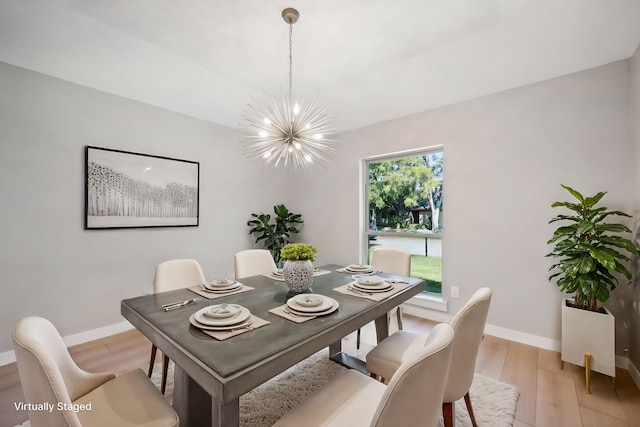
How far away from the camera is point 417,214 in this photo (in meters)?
3.48

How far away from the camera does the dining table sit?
935 millimetres

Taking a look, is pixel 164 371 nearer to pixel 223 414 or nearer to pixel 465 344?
pixel 223 414

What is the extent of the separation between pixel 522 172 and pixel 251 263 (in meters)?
2.85

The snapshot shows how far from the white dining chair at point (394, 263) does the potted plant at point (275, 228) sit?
1.72 m

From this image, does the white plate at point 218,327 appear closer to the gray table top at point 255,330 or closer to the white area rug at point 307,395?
the gray table top at point 255,330

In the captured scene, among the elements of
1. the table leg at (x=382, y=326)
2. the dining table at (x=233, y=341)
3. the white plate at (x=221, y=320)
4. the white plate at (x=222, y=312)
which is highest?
the white plate at (x=222, y=312)

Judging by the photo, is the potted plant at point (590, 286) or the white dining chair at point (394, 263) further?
the white dining chair at point (394, 263)

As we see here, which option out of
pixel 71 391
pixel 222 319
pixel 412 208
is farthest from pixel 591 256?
pixel 71 391

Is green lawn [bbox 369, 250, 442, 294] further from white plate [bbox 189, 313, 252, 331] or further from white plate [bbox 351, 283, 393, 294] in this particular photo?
white plate [bbox 189, 313, 252, 331]

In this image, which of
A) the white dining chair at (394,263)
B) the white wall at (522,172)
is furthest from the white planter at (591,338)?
the white dining chair at (394,263)

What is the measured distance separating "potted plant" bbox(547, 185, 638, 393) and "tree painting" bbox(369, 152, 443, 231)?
4.41 feet

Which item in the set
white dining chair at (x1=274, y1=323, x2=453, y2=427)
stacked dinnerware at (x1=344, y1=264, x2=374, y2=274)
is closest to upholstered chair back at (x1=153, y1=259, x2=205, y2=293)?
stacked dinnerware at (x1=344, y1=264, x2=374, y2=274)

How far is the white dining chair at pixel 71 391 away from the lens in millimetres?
831

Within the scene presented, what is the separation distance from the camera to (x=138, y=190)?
118 inches
